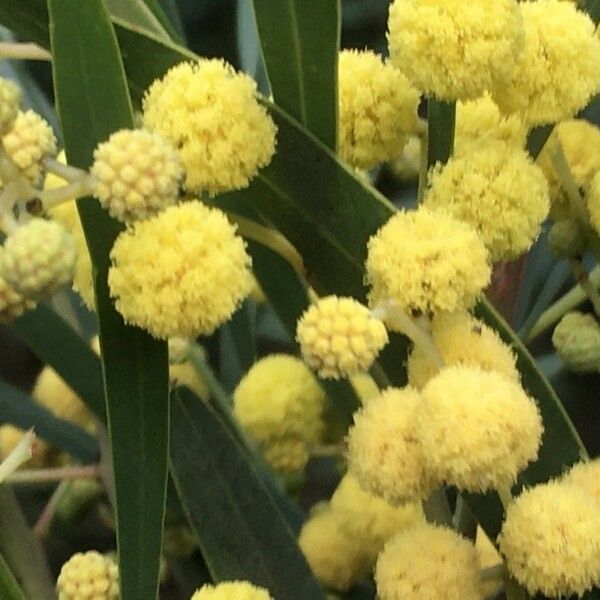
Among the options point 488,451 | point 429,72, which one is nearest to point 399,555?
point 488,451

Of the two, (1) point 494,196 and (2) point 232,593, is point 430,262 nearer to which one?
(1) point 494,196

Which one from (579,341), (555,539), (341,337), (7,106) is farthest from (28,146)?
(579,341)

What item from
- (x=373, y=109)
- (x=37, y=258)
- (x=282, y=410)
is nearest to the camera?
(x=37, y=258)

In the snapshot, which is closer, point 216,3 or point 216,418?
point 216,418

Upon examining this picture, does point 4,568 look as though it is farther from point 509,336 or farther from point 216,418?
point 509,336

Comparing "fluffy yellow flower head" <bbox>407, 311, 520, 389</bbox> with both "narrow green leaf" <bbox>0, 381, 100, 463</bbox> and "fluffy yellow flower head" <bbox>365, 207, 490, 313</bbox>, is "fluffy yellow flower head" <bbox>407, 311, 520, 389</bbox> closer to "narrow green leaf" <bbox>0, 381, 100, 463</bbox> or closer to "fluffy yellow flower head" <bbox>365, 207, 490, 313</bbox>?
"fluffy yellow flower head" <bbox>365, 207, 490, 313</bbox>
